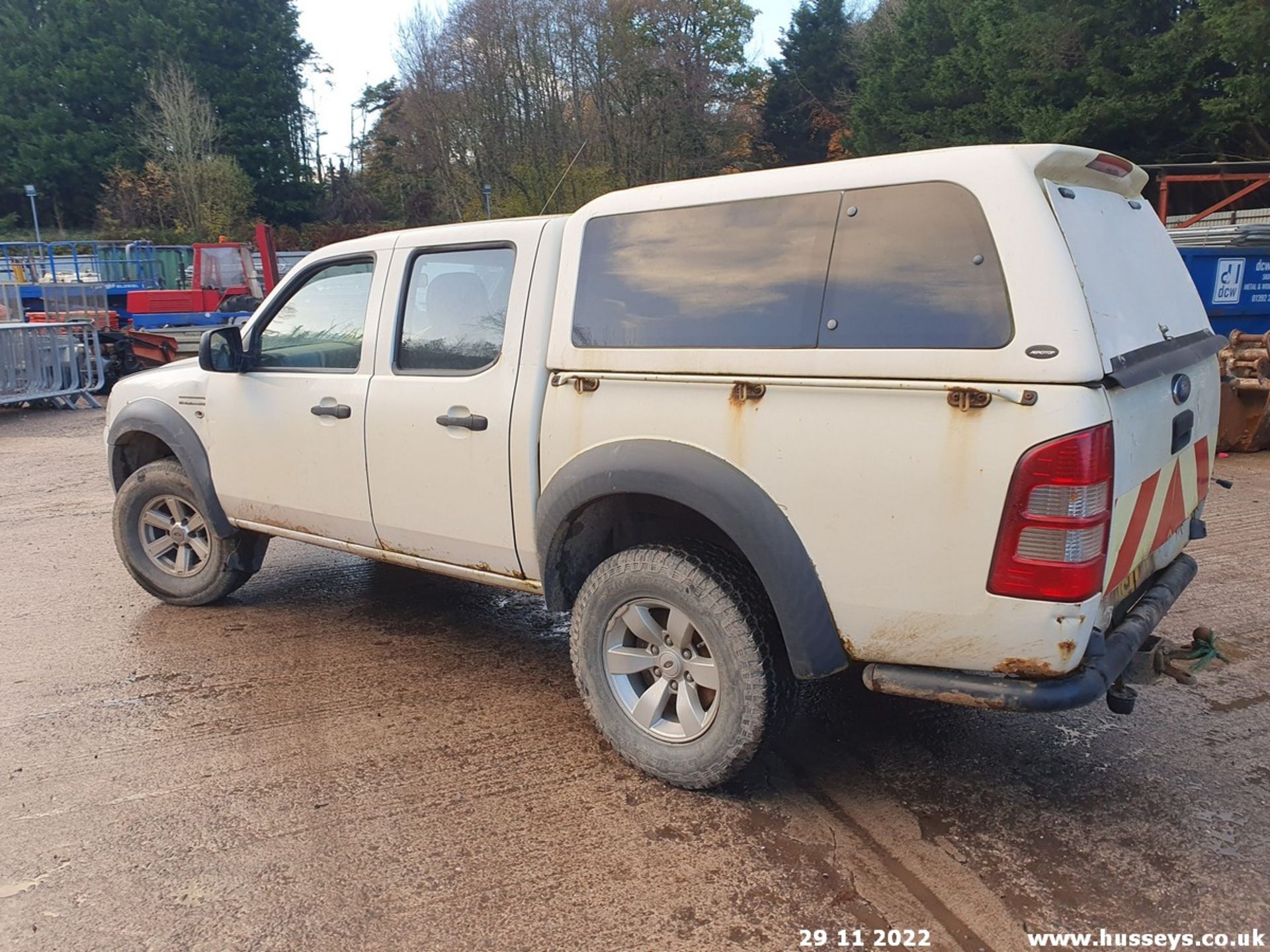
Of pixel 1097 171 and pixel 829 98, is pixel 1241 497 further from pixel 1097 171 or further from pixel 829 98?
pixel 829 98

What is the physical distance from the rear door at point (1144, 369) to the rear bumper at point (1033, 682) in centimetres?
13

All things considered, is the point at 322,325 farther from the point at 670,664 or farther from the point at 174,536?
the point at 670,664

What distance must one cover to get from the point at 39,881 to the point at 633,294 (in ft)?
8.67

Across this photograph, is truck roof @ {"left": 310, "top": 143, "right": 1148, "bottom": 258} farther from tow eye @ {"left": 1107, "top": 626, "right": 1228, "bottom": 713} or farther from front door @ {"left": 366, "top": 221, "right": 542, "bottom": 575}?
tow eye @ {"left": 1107, "top": 626, "right": 1228, "bottom": 713}

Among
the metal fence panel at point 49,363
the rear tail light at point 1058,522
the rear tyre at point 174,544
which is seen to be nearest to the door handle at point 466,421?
the rear tyre at point 174,544

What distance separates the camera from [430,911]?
2789 mm

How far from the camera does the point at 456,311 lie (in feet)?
13.4

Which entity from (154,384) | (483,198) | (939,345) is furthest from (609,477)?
(483,198)

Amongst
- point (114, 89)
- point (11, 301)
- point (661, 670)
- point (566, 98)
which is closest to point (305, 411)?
point (661, 670)

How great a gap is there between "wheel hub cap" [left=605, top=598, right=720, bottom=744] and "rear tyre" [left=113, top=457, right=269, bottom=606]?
2.65 metres

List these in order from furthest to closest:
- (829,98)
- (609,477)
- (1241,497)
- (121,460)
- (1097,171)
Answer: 1. (829,98)
2. (1241,497)
3. (121,460)
4. (609,477)
5. (1097,171)

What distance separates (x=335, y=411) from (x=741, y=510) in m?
2.15

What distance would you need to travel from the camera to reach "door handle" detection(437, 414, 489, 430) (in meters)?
3.81

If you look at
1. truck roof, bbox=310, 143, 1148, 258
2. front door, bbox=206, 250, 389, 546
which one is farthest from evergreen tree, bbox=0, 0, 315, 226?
truck roof, bbox=310, 143, 1148, 258
